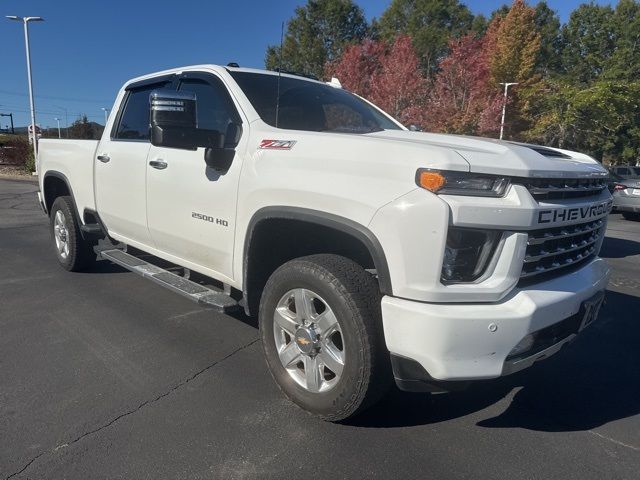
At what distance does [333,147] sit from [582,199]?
4.59ft

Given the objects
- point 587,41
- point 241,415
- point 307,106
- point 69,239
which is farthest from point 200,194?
point 587,41

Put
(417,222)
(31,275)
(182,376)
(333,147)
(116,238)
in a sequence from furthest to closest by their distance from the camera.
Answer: (31,275) → (116,238) → (182,376) → (333,147) → (417,222)

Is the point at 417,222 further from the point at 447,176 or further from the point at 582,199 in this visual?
the point at 582,199

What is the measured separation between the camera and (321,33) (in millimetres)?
36094

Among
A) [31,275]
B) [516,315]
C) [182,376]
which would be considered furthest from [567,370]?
[31,275]

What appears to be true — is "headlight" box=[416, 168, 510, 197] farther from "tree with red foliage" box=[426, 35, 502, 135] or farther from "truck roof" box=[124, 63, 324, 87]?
"tree with red foliage" box=[426, 35, 502, 135]

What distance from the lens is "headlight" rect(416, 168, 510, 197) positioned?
2178 mm

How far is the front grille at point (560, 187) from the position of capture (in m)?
2.36

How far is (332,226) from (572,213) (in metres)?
1.22

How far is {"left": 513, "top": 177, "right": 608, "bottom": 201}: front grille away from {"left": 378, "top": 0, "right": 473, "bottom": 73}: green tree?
40.4 m

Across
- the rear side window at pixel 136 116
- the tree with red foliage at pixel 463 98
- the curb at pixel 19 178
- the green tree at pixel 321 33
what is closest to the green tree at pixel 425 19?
the green tree at pixel 321 33

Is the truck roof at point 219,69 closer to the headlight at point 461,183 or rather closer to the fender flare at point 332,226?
the fender flare at point 332,226

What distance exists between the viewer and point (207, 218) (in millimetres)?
3398

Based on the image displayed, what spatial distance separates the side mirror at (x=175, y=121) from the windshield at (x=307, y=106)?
0.45 metres
